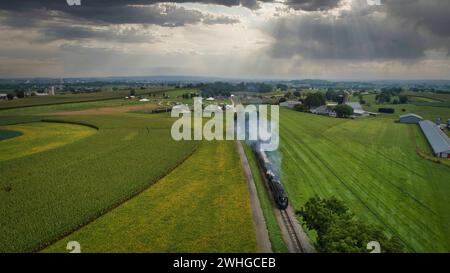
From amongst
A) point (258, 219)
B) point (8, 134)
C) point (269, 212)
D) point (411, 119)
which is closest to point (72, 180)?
point (258, 219)

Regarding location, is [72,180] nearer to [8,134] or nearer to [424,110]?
[8,134]

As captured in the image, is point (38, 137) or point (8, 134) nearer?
point (38, 137)

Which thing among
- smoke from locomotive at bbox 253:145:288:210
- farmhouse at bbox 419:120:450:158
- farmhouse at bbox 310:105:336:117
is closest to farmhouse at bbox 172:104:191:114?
farmhouse at bbox 310:105:336:117

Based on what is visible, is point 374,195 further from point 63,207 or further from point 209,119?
point 209,119

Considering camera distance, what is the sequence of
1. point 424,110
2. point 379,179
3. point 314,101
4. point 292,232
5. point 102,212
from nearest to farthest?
point 292,232 < point 102,212 < point 379,179 < point 424,110 < point 314,101

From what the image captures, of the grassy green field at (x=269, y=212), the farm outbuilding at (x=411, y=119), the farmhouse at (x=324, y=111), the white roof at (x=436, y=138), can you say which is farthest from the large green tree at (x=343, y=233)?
the farmhouse at (x=324, y=111)

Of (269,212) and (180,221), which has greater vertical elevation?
(180,221)
